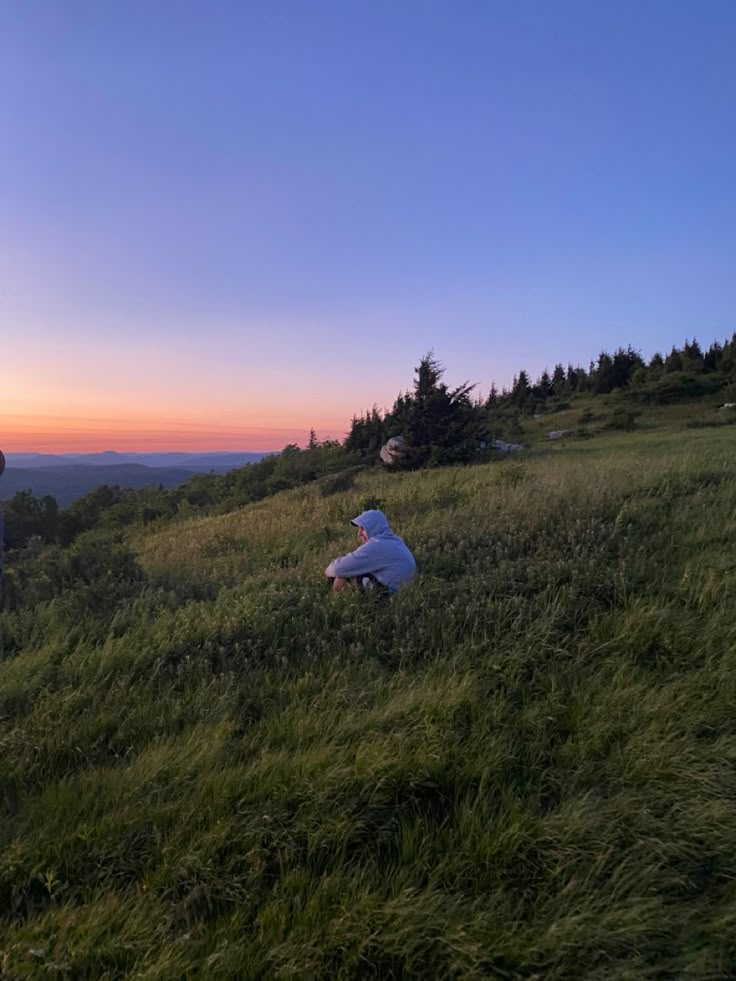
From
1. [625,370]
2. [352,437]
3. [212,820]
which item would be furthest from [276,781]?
[625,370]

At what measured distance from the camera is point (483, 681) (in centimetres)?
342

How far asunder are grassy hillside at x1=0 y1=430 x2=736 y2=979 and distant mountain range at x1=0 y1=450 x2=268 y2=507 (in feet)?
91.6

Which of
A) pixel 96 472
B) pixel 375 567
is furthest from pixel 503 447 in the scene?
pixel 96 472

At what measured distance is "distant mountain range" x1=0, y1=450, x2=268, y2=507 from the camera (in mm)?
39438

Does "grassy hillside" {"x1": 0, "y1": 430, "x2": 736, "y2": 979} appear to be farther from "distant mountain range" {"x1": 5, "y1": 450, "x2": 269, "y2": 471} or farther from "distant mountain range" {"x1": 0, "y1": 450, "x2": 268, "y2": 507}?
"distant mountain range" {"x1": 5, "y1": 450, "x2": 269, "y2": 471}

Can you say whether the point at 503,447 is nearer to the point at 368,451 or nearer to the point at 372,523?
the point at 368,451

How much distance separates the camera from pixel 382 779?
2613 millimetres

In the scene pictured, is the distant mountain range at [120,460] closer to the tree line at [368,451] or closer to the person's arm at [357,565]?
the tree line at [368,451]

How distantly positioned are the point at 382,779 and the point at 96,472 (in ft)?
263

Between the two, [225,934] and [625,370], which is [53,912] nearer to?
[225,934]

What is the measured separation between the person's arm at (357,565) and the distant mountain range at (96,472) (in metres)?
26.9

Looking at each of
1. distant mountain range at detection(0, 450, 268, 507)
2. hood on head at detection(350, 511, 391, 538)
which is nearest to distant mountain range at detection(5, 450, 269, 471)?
distant mountain range at detection(0, 450, 268, 507)

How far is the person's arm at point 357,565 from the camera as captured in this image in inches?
201

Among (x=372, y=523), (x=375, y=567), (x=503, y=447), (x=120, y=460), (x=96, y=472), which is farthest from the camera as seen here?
(x=120, y=460)
